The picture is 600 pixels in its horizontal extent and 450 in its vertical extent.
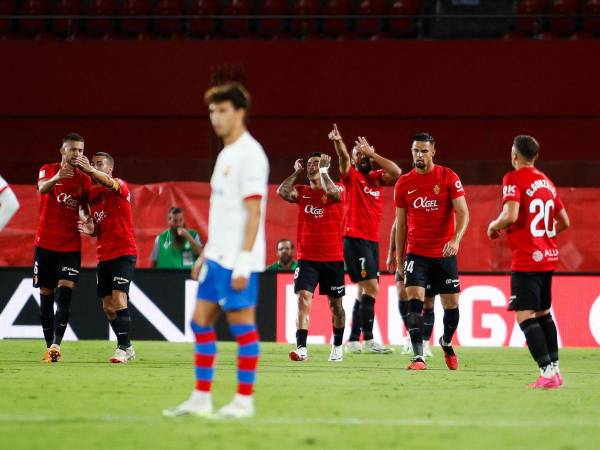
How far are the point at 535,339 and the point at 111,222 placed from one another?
4916 millimetres

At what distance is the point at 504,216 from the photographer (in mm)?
8977

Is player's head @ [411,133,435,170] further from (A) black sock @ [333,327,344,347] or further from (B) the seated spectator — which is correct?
(B) the seated spectator

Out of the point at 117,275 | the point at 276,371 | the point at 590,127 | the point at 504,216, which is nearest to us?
the point at 504,216

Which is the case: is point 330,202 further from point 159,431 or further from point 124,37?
point 124,37

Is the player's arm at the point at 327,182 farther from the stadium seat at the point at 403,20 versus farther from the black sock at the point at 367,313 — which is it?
the stadium seat at the point at 403,20

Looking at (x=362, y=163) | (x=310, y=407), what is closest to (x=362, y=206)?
(x=362, y=163)

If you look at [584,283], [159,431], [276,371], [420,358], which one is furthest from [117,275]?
Answer: [584,283]

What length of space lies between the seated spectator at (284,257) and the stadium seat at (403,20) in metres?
6.09

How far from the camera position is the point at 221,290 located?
6934 millimetres

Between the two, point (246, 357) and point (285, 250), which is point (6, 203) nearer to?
point (246, 357)

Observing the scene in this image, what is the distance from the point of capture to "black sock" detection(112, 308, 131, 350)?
12.1 metres

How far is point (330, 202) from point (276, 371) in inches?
101

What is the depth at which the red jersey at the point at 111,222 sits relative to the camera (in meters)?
12.1

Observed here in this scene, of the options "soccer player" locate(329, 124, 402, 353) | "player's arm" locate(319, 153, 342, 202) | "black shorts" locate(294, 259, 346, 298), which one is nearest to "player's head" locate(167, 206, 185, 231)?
"soccer player" locate(329, 124, 402, 353)
